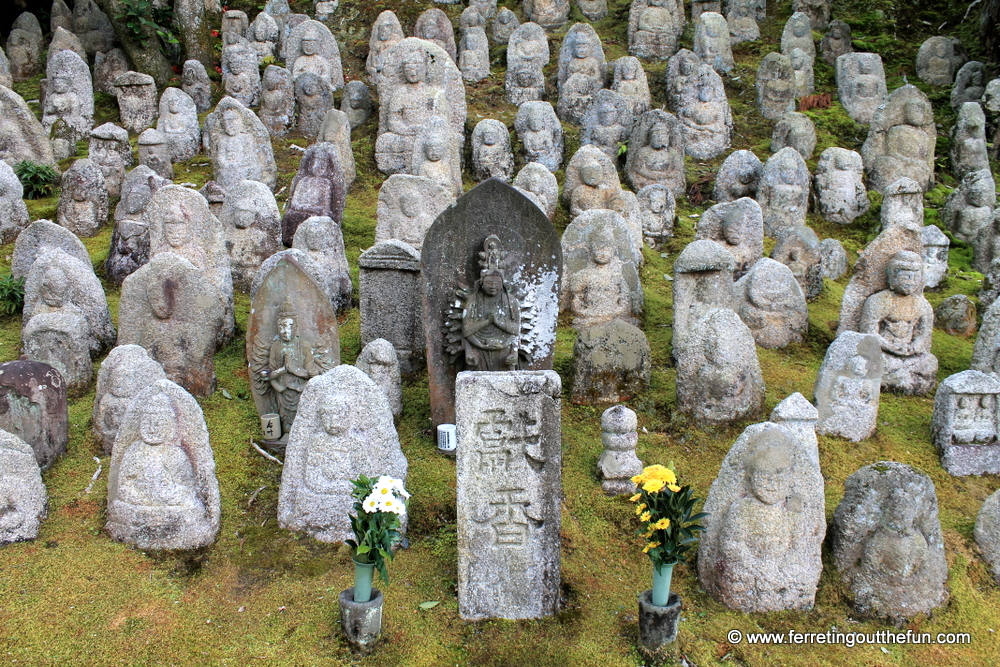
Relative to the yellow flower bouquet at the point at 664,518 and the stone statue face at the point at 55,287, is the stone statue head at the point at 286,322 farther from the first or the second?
the yellow flower bouquet at the point at 664,518

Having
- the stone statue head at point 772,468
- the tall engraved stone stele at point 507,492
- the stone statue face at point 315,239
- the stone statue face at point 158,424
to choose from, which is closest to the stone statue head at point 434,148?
the stone statue face at point 315,239

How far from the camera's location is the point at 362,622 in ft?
17.7

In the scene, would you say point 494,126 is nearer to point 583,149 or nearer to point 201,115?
point 583,149

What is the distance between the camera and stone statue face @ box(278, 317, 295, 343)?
7523 millimetres

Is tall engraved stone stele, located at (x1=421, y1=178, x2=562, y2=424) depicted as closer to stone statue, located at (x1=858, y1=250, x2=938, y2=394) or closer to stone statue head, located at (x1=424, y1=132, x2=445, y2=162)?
stone statue, located at (x1=858, y1=250, x2=938, y2=394)

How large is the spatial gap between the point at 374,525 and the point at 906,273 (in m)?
6.35

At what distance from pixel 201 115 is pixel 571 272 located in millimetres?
10188

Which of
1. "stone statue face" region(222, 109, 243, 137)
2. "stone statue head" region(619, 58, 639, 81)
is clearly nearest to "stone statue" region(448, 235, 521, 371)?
"stone statue face" region(222, 109, 243, 137)

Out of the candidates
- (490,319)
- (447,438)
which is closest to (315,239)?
(490,319)

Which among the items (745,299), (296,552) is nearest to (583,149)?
(745,299)

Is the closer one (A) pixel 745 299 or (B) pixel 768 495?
(B) pixel 768 495

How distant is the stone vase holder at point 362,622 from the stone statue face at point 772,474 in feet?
8.45

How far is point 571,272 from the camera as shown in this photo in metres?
10.4

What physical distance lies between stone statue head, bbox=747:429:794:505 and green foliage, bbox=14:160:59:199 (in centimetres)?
1220
